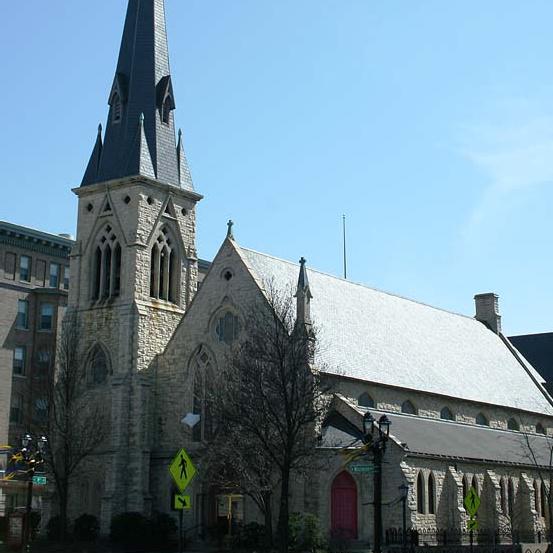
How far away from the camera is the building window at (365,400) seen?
167 ft

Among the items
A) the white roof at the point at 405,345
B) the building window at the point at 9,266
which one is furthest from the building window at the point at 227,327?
the building window at the point at 9,266

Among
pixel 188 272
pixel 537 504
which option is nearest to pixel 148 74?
pixel 188 272

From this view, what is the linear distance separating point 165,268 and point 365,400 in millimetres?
13485

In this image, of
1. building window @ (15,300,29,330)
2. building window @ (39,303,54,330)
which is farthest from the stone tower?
building window @ (39,303,54,330)

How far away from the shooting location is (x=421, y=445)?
158 ft

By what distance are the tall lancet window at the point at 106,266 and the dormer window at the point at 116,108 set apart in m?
6.62

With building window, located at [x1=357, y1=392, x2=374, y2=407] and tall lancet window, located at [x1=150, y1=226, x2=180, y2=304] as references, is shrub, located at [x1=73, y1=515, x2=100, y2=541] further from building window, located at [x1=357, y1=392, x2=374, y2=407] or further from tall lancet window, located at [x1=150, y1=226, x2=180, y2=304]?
building window, located at [x1=357, y1=392, x2=374, y2=407]

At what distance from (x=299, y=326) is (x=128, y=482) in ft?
43.9

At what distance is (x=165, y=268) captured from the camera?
185 feet

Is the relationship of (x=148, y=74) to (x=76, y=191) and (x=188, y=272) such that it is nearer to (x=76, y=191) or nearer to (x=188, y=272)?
(x=76, y=191)

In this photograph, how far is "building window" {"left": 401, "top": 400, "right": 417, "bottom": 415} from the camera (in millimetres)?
53906

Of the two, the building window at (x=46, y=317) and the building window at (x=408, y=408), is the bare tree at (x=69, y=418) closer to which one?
the building window at (x=408, y=408)

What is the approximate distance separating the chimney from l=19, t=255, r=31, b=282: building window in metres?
33.7

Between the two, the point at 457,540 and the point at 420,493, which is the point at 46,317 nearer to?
the point at 420,493
